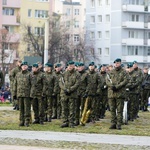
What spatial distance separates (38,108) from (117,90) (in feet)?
10.9

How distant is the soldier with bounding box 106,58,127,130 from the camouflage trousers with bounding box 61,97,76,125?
127 cm

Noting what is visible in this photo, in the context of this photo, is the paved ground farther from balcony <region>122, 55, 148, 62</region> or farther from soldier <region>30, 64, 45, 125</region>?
balcony <region>122, 55, 148, 62</region>

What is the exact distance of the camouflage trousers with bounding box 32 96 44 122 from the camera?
23.0 m

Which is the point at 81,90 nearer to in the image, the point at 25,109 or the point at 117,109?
the point at 117,109

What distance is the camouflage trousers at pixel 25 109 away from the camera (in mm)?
21766

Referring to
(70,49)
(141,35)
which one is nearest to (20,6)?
(70,49)

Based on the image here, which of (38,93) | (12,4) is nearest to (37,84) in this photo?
(38,93)

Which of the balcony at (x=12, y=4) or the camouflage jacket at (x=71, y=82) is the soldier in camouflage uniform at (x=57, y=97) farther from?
the balcony at (x=12, y=4)

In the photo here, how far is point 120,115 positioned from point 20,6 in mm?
76207

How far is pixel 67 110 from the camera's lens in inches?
866

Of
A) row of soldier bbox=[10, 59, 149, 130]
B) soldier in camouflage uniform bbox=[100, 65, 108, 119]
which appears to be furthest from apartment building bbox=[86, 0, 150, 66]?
row of soldier bbox=[10, 59, 149, 130]

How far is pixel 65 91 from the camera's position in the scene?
71.3 feet

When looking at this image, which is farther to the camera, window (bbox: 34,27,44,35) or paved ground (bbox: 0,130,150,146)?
window (bbox: 34,27,44,35)

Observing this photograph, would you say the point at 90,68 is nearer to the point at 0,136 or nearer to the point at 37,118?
the point at 37,118
